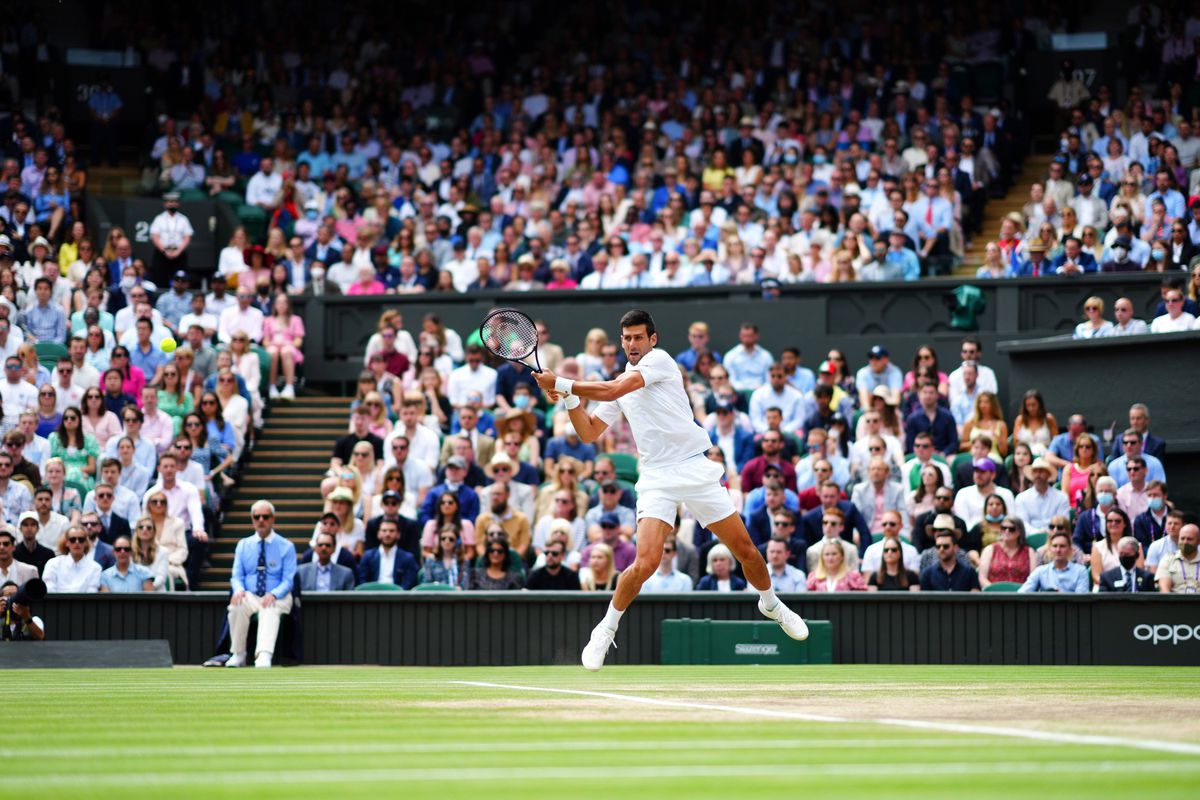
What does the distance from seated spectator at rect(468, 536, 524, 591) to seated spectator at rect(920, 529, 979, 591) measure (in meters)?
3.74

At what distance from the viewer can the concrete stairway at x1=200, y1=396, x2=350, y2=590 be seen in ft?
62.3

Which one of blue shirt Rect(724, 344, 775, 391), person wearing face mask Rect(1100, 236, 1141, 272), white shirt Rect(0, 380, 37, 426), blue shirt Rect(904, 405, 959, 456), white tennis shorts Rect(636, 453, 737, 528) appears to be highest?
person wearing face mask Rect(1100, 236, 1141, 272)

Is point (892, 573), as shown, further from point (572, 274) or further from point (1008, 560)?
point (572, 274)

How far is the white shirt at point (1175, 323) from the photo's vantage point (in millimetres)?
18234

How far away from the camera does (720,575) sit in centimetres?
1594

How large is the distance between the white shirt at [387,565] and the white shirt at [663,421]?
20.9ft

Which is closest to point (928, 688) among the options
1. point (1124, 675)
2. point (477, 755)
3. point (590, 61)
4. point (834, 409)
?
point (1124, 675)

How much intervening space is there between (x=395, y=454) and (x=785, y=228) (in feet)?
22.2

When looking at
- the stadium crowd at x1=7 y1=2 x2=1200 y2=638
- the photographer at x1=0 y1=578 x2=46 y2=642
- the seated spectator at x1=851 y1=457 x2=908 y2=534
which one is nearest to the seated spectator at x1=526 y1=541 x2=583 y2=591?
the stadium crowd at x1=7 y1=2 x2=1200 y2=638

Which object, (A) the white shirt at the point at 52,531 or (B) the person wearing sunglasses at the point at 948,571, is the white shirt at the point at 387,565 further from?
(B) the person wearing sunglasses at the point at 948,571

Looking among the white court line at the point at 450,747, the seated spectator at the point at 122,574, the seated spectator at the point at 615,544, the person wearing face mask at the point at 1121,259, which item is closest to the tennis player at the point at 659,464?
the white court line at the point at 450,747

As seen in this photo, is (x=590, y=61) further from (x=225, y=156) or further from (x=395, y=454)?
(x=395, y=454)

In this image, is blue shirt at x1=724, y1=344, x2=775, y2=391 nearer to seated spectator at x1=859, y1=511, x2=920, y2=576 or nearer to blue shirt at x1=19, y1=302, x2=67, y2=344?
seated spectator at x1=859, y1=511, x2=920, y2=576

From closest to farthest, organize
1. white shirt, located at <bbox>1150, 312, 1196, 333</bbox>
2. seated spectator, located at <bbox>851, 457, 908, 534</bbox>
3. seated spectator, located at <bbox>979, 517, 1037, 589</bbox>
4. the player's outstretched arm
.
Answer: the player's outstretched arm < seated spectator, located at <bbox>979, 517, 1037, 589</bbox> < seated spectator, located at <bbox>851, 457, 908, 534</bbox> < white shirt, located at <bbox>1150, 312, 1196, 333</bbox>
